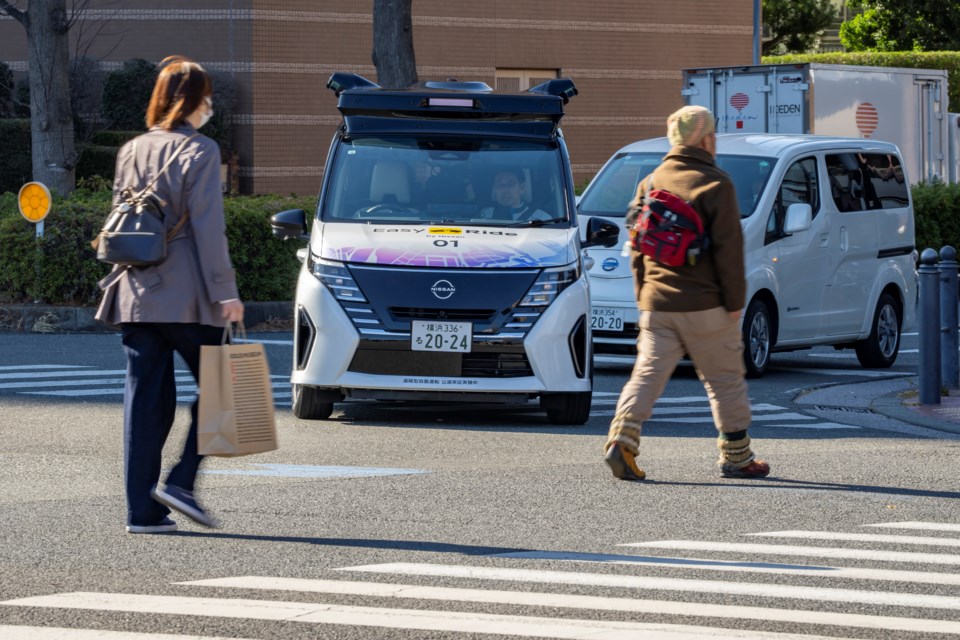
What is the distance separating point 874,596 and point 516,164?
6.22 m

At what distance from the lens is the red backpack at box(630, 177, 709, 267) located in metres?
8.28

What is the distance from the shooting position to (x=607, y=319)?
46.6 feet

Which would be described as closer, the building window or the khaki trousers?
the khaki trousers

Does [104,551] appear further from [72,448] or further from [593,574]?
[72,448]

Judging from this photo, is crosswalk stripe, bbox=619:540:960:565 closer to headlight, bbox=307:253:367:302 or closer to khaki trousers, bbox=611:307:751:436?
khaki trousers, bbox=611:307:751:436

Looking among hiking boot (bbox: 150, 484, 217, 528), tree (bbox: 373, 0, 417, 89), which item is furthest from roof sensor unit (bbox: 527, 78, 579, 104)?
tree (bbox: 373, 0, 417, 89)

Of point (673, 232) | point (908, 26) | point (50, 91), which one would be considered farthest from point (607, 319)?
point (908, 26)

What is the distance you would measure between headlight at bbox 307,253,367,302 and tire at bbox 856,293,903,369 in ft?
21.9

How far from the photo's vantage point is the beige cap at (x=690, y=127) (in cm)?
841

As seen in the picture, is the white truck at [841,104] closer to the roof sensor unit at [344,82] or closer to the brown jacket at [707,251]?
the roof sensor unit at [344,82]

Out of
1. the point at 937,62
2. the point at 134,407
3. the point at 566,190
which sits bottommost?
the point at 134,407

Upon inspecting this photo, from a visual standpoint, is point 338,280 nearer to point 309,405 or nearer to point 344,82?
point 309,405

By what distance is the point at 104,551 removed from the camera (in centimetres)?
650

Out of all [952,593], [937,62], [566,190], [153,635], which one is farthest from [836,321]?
[937,62]
